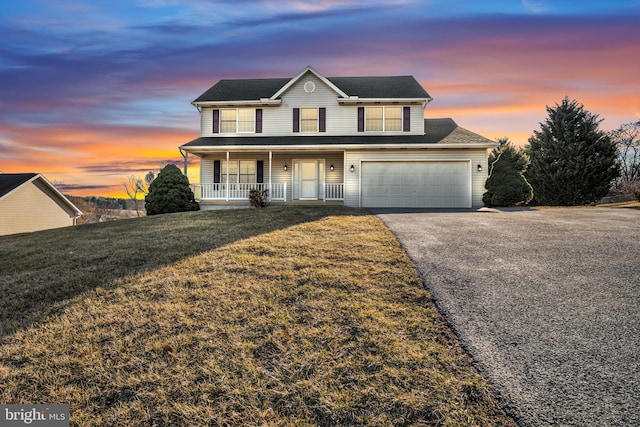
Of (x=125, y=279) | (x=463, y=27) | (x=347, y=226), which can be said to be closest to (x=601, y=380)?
(x=125, y=279)

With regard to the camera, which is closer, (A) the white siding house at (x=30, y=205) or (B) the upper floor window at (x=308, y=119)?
(B) the upper floor window at (x=308, y=119)

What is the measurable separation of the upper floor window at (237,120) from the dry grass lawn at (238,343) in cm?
1316

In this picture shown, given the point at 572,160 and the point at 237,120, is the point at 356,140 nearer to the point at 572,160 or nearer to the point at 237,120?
the point at 237,120

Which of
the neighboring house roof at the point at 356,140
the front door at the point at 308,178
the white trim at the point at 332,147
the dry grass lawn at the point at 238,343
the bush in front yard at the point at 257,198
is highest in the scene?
the neighboring house roof at the point at 356,140

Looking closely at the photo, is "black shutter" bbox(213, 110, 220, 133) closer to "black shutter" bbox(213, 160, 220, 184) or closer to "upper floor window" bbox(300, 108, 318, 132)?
"black shutter" bbox(213, 160, 220, 184)

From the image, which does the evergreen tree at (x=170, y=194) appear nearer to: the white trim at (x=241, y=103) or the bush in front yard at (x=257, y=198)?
the bush in front yard at (x=257, y=198)

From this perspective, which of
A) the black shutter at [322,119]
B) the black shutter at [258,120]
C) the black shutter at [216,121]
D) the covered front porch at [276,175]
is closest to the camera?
the covered front porch at [276,175]

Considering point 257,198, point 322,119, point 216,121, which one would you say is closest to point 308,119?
point 322,119

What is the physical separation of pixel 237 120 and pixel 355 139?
21.6 feet

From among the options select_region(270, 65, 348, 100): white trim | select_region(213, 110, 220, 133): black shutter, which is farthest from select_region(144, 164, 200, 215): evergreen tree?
select_region(270, 65, 348, 100): white trim

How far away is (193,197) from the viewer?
1831 centimetres

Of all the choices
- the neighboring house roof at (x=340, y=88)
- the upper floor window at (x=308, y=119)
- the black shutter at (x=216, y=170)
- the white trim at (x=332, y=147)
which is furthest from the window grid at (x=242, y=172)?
the neighboring house roof at (x=340, y=88)

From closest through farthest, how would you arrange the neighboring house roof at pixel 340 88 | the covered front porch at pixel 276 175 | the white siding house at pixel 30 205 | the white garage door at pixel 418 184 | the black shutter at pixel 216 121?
the white garage door at pixel 418 184, the covered front porch at pixel 276 175, the neighboring house roof at pixel 340 88, the black shutter at pixel 216 121, the white siding house at pixel 30 205
